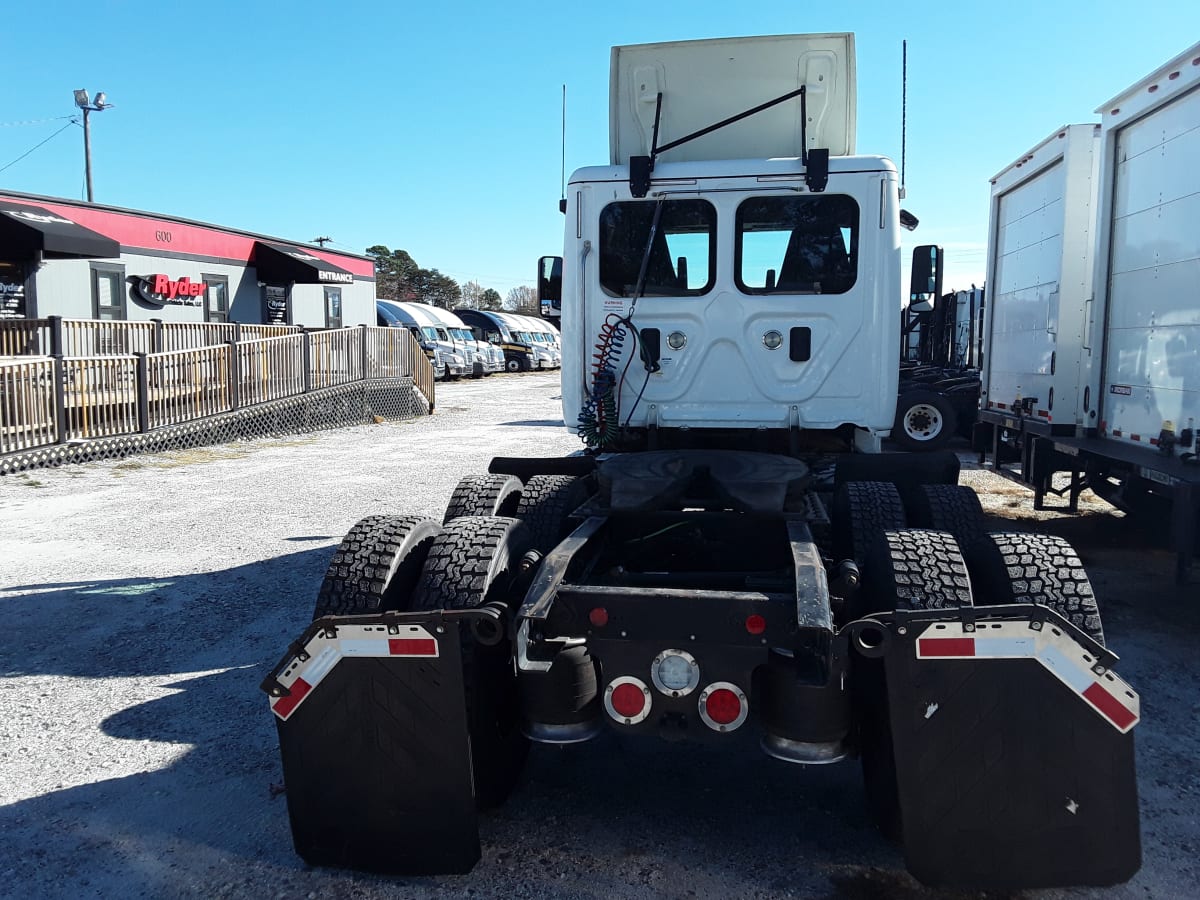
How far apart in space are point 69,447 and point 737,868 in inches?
457

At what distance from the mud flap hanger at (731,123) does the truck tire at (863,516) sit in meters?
1.82

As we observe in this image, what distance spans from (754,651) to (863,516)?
140 cm

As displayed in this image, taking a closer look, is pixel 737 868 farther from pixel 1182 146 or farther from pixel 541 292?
pixel 1182 146

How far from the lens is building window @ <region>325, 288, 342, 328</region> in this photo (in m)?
27.3

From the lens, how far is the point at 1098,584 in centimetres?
650

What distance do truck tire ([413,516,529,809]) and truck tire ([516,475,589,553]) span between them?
96 cm

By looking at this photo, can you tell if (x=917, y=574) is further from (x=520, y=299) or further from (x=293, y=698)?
(x=520, y=299)

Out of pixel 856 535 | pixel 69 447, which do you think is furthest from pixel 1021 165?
pixel 69 447

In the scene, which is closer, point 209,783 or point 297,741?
point 297,741

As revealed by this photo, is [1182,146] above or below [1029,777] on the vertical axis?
above

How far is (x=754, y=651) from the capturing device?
2807 millimetres

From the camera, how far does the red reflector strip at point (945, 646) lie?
8.50 feet

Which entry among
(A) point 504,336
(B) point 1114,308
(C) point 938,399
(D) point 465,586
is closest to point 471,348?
(A) point 504,336

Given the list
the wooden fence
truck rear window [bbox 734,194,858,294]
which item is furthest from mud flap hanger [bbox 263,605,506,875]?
the wooden fence
